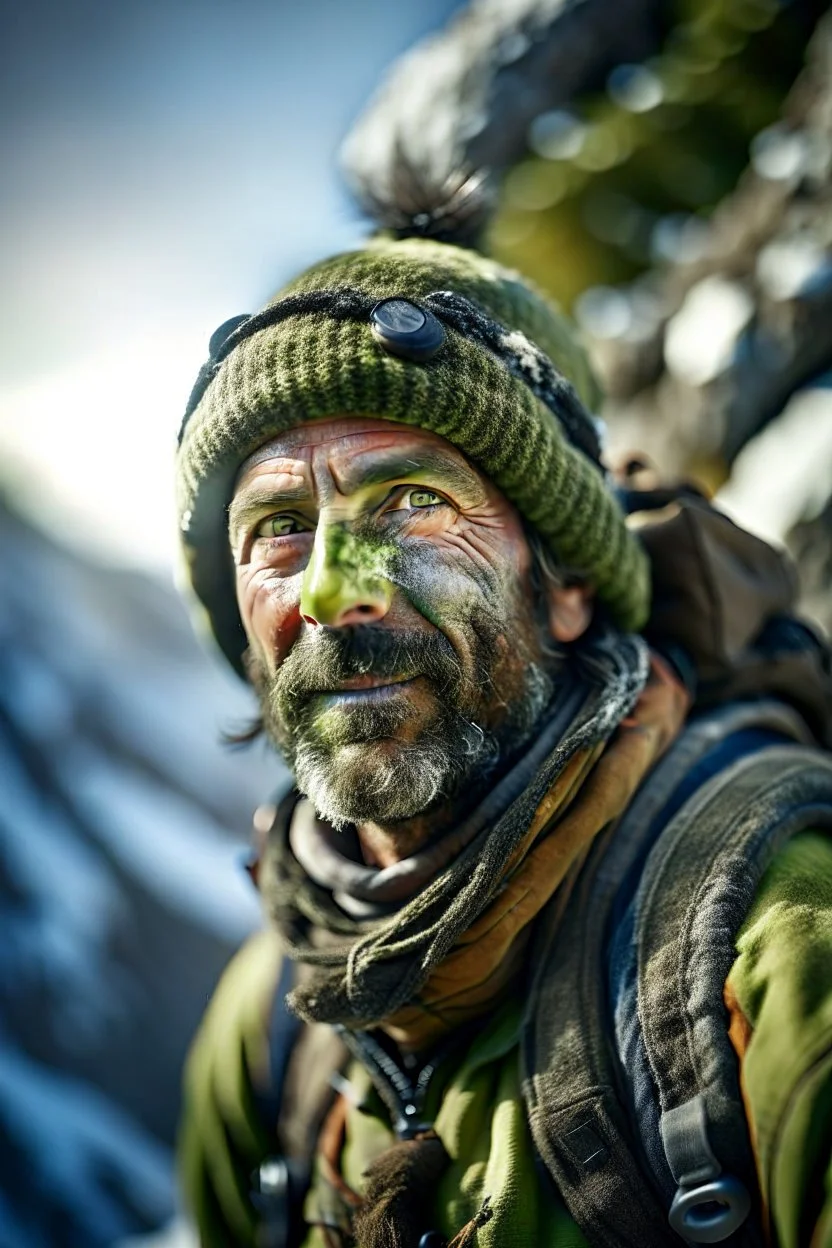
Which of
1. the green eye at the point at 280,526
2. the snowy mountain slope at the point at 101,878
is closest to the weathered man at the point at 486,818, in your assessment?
the green eye at the point at 280,526

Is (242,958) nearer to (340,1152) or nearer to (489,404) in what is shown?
(340,1152)

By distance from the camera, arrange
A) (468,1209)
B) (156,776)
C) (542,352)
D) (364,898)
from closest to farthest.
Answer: (468,1209)
(364,898)
(542,352)
(156,776)

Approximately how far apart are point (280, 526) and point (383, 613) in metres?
0.38

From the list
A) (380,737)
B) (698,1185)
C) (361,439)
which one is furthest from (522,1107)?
(361,439)

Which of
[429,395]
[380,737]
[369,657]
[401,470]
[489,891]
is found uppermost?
[429,395]

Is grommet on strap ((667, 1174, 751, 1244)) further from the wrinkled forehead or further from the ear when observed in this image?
the wrinkled forehead

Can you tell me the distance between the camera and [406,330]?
2.00 meters

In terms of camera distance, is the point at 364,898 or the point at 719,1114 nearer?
the point at 719,1114

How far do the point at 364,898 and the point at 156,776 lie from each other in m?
3.25

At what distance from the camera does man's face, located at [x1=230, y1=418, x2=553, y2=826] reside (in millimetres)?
1964

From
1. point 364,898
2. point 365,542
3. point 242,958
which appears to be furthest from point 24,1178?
point 365,542

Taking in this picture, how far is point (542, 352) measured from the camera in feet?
7.58

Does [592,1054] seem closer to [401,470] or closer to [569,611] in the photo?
[569,611]

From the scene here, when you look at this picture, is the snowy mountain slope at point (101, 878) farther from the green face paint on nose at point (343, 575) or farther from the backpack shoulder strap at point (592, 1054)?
the backpack shoulder strap at point (592, 1054)
